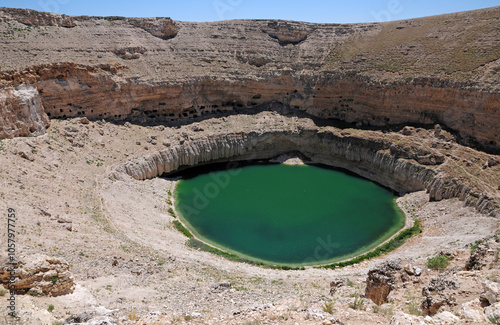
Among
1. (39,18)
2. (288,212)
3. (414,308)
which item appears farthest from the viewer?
(39,18)

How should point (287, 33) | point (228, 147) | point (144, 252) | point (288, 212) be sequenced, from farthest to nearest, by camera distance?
point (287, 33) < point (228, 147) < point (288, 212) < point (144, 252)

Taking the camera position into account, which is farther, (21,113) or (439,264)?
(21,113)

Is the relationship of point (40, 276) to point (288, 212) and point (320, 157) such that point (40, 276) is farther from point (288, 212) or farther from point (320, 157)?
point (320, 157)

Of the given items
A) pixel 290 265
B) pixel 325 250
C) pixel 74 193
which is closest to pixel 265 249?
pixel 290 265

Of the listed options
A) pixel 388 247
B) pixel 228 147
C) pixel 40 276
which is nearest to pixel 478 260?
pixel 388 247

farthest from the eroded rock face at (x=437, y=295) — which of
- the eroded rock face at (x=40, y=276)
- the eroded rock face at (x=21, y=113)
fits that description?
the eroded rock face at (x=21, y=113)

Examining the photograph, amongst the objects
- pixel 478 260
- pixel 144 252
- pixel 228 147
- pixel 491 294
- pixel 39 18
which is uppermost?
pixel 39 18
